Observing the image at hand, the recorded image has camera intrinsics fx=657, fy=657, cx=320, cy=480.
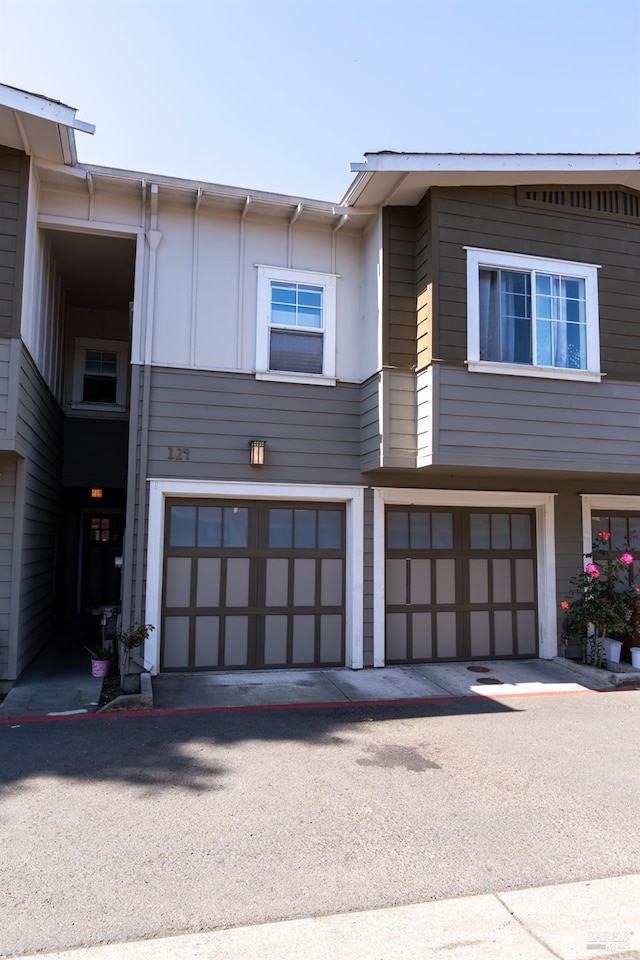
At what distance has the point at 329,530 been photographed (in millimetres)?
8547

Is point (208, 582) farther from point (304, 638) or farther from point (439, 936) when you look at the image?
point (439, 936)

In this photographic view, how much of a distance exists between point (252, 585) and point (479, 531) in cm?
321

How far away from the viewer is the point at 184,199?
8.02 meters

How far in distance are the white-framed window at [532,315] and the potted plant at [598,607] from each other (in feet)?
8.54

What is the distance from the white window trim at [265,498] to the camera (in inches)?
301

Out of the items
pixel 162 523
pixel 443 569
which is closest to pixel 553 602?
pixel 443 569

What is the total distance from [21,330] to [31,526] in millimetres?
2359

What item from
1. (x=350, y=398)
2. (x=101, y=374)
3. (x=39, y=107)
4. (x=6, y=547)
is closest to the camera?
(x=39, y=107)

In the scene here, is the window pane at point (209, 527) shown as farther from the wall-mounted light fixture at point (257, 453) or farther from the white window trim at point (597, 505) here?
the white window trim at point (597, 505)

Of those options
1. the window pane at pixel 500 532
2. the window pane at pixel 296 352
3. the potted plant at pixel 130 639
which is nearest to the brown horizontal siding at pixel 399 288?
the window pane at pixel 296 352

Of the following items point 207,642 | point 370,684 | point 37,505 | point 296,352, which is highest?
point 296,352

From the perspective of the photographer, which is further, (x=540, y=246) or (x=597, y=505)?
(x=597, y=505)

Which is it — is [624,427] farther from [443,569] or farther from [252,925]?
[252,925]

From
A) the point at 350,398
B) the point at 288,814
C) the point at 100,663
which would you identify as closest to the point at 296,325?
the point at 350,398
